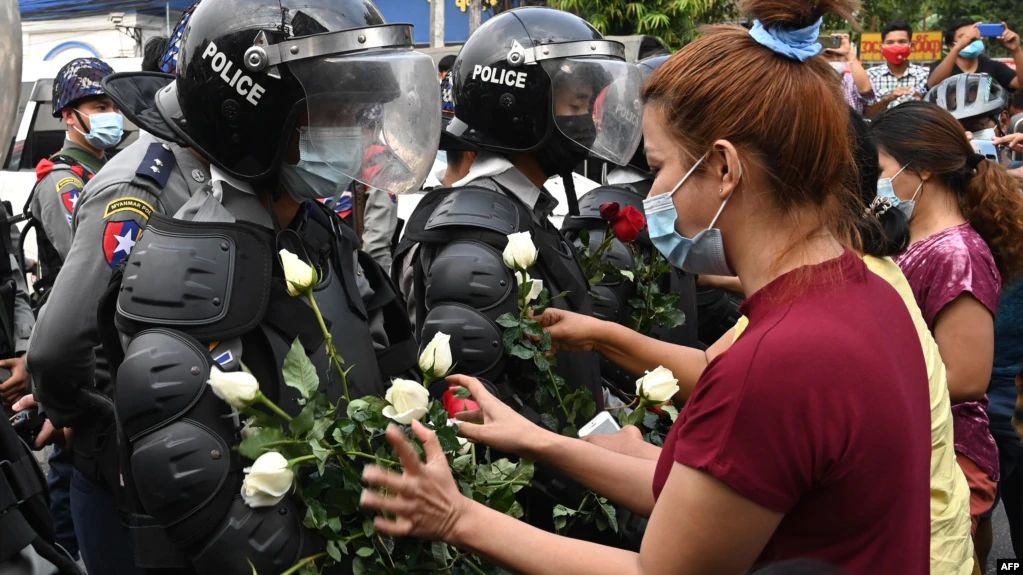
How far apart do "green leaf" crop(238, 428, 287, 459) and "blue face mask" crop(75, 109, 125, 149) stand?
3537 millimetres

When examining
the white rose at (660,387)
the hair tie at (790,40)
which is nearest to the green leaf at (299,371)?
the white rose at (660,387)

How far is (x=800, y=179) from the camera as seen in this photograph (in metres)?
1.71

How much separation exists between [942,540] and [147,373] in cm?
184

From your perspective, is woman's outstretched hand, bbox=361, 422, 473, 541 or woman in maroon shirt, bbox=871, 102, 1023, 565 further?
woman in maroon shirt, bbox=871, 102, 1023, 565

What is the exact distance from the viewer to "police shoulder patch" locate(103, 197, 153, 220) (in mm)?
2965

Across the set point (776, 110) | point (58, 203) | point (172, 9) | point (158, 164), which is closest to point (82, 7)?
point (172, 9)

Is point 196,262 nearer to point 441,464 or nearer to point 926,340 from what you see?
point 441,464

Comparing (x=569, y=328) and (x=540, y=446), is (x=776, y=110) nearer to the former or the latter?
(x=540, y=446)

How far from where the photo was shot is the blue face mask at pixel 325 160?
2303mm

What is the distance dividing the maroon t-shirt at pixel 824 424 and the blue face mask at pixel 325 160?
1068 millimetres

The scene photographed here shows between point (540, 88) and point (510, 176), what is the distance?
32 centimetres

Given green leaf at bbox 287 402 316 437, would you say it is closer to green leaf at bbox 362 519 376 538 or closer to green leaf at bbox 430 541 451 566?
green leaf at bbox 362 519 376 538

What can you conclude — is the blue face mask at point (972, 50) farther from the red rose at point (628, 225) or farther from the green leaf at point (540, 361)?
the green leaf at point (540, 361)

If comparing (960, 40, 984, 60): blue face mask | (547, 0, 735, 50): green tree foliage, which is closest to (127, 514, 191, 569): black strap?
(960, 40, 984, 60): blue face mask
